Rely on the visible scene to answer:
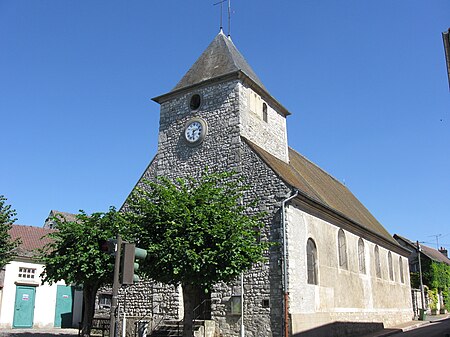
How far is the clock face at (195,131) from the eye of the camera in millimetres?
19906

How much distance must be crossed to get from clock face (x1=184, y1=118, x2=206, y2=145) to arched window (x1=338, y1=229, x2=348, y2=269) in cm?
777

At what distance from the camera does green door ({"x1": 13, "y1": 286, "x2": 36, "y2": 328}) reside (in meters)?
23.7

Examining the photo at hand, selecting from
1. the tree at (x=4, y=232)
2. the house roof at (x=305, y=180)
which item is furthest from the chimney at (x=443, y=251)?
the tree at (x=4, y=232)

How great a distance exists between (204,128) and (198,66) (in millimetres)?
3744

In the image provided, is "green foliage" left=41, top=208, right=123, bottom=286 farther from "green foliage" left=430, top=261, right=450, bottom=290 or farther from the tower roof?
"green foliage" left=430, top=261, right=450, bottom=290

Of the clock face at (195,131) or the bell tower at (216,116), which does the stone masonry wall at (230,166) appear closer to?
the bell tower at (216,116)

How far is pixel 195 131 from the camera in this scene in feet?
66.4

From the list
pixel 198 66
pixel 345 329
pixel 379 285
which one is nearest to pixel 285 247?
pixel 345 329

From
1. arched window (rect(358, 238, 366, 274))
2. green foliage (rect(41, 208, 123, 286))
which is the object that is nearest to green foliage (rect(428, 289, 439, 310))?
arched window (rect(358, 238, 366, 274))

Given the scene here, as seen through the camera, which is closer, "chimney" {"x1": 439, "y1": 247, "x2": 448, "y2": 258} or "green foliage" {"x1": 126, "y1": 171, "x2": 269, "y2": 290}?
"green foliage" {"x1": 126, "y1": 171, "x2": 269, "y2": 290}

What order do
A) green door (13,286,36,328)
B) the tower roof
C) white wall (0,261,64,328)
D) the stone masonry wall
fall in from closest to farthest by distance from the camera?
the stone masonry wall < the tower roof < white wall (0,261,64,328) < green door (13,286,36,328)

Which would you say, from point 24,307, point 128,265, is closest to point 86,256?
point 128,265

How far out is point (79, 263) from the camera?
14602 millimetres

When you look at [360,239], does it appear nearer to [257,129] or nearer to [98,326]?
[257,129]
